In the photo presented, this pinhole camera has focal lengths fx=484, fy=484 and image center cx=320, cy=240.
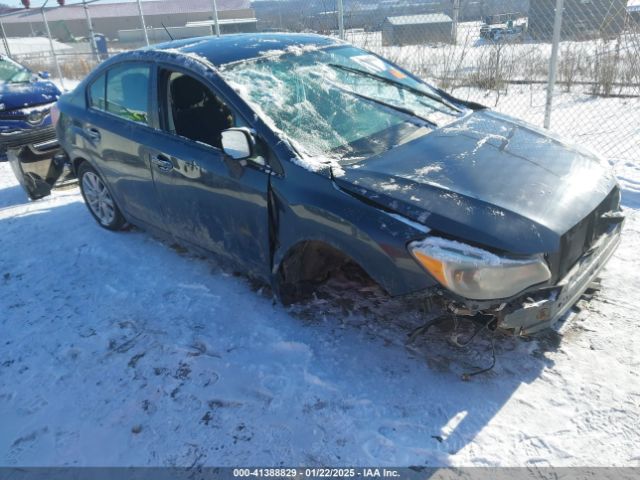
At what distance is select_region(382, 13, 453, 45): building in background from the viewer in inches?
347

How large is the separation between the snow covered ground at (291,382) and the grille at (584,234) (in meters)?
0.56

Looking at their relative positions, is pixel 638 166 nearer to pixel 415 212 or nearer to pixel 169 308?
pixel 415 212

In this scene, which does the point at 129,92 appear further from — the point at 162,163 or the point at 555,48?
the point at 555,48

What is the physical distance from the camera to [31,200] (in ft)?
18.8

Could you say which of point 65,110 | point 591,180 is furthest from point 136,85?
point 591,180

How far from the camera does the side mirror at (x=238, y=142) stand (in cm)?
271

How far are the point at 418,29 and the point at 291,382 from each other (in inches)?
325

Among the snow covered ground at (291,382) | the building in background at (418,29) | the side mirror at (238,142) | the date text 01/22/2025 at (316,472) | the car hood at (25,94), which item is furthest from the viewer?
the building in background at (418,29)

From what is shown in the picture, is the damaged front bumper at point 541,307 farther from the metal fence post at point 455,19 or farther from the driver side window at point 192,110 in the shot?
the metal fence post at point 455,19

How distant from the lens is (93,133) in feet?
13.6

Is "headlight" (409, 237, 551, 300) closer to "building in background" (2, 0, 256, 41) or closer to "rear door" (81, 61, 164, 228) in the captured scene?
"rear door" (81, 61, 164, 228)

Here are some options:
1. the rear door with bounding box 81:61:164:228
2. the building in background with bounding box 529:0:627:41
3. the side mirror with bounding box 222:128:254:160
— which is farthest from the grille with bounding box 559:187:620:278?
the building in background with bounding box 529:0:627:41

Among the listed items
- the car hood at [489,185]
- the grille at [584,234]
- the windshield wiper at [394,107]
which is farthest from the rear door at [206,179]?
the grille at [584,234]

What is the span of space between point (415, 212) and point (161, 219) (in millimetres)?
2174
